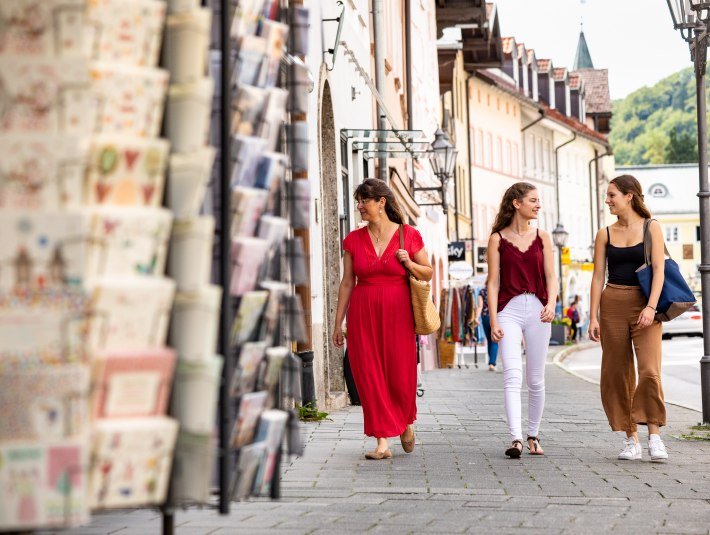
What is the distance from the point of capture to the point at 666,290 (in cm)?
967

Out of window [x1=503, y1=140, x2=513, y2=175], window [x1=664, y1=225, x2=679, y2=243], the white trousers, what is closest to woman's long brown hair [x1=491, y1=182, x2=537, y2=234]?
the white trousers

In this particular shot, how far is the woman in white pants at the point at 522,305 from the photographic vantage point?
396 inches

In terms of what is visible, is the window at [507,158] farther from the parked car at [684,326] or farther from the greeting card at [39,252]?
the greeting card at [39,252]

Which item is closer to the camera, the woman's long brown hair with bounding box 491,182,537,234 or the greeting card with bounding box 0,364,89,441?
the greeting card with bounding box 0,364,89,441

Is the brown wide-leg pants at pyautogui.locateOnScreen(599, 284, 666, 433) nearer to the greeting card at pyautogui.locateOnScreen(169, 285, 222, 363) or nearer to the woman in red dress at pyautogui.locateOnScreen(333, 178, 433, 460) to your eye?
the woman in red dress at pyautogui.locateOnScreen(333, 178, 433, 460)

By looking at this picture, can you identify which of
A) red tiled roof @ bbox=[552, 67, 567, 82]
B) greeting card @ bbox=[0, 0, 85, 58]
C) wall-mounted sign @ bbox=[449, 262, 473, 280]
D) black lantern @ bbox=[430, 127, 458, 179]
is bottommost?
wall-mounted sign @ bbox=[449, 262, 473, 280]

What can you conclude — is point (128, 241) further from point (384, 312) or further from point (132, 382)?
point (384, 312)

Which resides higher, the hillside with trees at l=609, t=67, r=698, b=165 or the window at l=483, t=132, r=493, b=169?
the hillside with trees at l=609, t=67, r=698, b=165

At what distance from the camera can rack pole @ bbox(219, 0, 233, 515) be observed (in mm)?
3850

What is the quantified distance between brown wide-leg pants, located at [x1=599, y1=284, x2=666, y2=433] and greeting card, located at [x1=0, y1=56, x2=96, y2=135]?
22.7 ft

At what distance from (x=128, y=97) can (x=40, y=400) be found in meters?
0.76

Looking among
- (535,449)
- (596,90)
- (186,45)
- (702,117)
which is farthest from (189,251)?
(596,90)

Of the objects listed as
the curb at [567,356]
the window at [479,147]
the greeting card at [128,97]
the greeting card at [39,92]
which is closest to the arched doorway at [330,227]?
the curb at [567,356]

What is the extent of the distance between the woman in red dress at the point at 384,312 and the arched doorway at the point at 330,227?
223 inches
